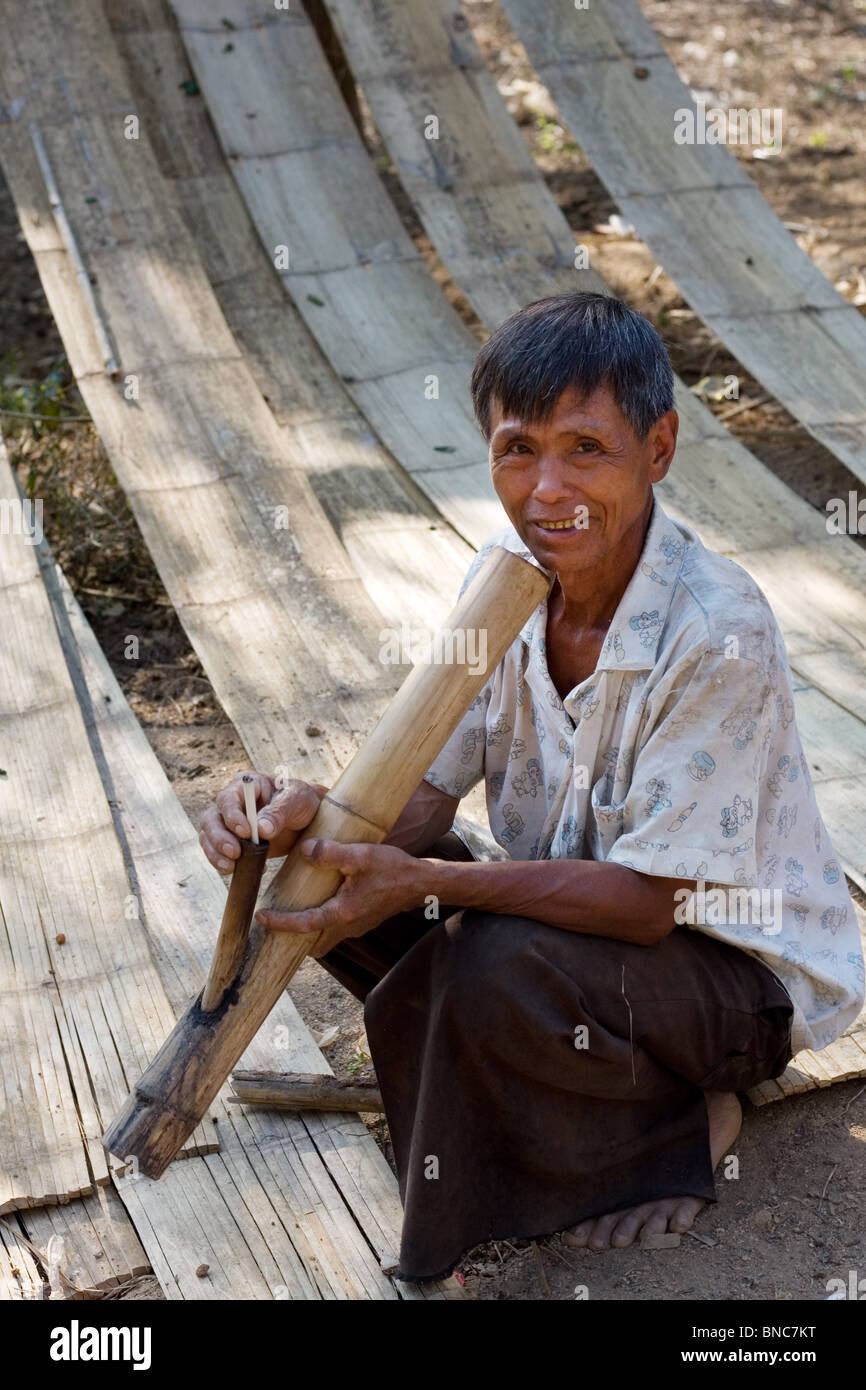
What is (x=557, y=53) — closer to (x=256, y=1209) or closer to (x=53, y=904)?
(x=53, y=904)

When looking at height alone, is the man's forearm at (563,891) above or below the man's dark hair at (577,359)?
→ below

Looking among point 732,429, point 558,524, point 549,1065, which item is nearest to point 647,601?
point 558,524

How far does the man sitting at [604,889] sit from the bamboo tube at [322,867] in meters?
0.05

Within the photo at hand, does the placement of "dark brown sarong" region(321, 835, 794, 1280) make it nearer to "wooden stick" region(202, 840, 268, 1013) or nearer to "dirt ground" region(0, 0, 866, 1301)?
"dirt ground" region(0, 0, 866, 1301)

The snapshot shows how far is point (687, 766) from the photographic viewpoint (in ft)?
6.81

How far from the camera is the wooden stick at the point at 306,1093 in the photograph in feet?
8.30

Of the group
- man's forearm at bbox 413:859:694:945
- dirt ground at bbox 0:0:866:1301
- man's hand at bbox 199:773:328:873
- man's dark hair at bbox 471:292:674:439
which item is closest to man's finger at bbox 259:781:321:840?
man's hand at bbox 199:773:328:873

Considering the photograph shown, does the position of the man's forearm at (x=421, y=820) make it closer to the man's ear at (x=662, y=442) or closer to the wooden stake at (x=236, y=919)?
the wooden stake at (x=236, y=919)

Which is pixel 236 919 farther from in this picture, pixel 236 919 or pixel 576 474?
pixel 576 474

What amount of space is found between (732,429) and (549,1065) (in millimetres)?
3961

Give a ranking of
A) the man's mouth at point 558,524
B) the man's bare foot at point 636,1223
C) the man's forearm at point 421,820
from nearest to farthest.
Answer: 1. the man's mouth at point 558,524
2. the man's bare foot at point 636,1223
3. the man's forearm at point 421,820

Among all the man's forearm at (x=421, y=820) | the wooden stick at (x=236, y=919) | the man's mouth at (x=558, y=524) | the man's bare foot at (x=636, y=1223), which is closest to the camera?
the wooden stick at (x=236, y=919)

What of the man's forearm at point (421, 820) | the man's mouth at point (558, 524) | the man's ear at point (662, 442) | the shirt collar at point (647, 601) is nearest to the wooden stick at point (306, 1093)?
the man's forearm at point (421, 820)

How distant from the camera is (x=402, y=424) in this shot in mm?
4969
